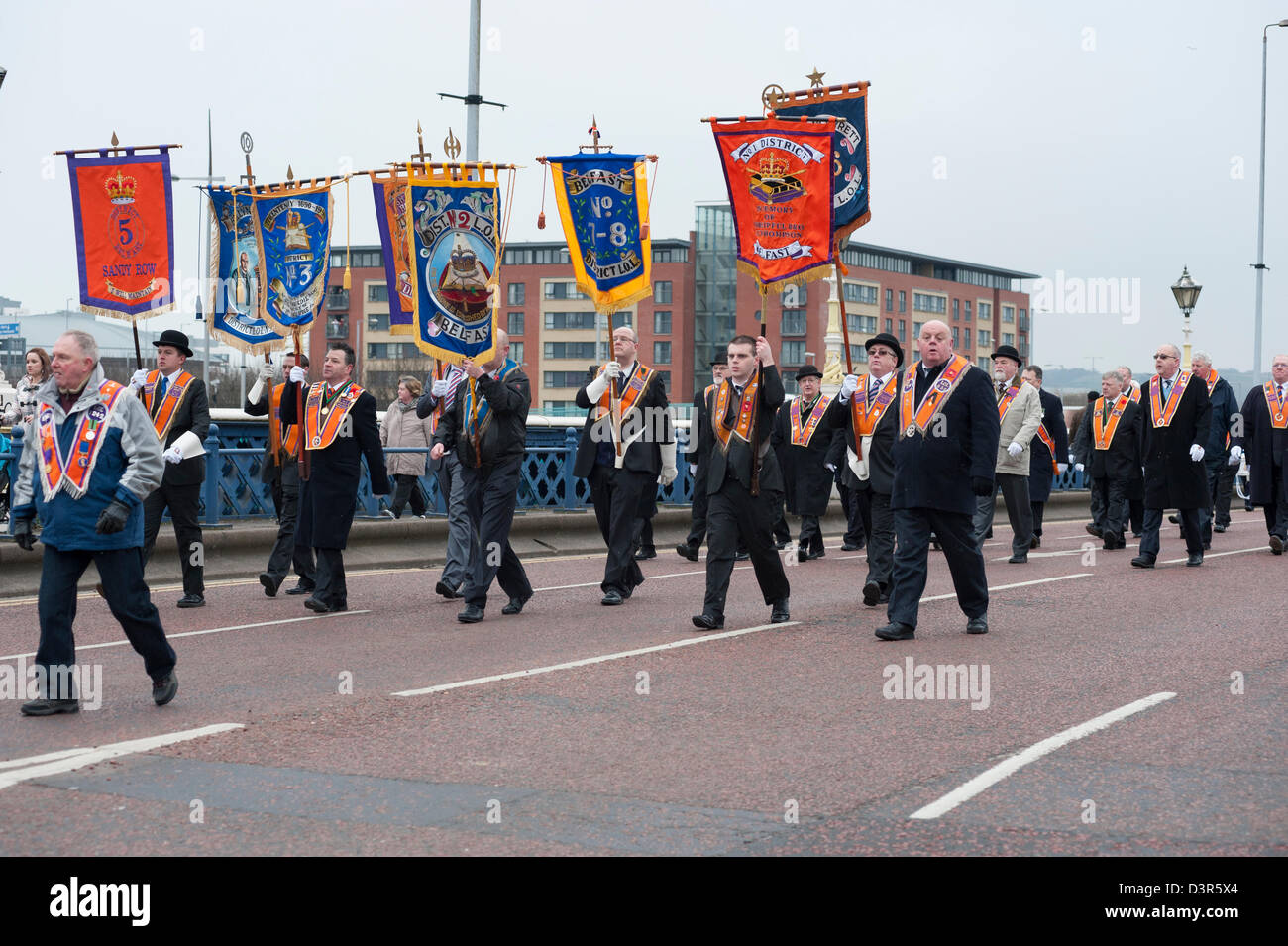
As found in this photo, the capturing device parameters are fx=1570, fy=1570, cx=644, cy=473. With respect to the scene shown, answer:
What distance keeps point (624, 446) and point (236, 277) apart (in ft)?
15.1

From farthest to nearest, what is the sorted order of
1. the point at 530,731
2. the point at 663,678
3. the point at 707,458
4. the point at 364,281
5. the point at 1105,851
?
the point at 364,281 < the point at 707,458 < the point at 663,678 < the point at 530,731 < the point at 1105,851

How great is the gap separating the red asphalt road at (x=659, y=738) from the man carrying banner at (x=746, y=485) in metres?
0.35

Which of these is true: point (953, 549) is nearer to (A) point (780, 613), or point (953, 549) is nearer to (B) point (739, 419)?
(A) point (780, 613)

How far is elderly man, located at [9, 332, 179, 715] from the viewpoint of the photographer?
25.1ft

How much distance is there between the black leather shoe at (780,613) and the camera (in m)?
10.9

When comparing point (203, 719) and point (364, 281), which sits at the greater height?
point (364, 281)

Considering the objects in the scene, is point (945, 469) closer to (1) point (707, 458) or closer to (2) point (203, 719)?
(1) point (707, 458)

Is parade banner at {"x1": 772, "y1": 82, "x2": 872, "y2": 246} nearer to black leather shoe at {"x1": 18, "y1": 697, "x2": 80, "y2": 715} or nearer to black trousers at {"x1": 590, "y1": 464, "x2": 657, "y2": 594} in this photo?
black trousers at {"x1": 590, "y1": 464, "x2": 657, "y2": 594}

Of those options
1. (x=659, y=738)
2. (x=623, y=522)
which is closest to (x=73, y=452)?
(x=659, y=738)

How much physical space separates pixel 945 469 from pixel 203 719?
510 centimetres

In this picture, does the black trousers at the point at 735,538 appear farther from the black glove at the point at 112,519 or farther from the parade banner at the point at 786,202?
the black glove at the point at 112,519

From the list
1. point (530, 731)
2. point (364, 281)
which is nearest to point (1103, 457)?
point (530, 731)

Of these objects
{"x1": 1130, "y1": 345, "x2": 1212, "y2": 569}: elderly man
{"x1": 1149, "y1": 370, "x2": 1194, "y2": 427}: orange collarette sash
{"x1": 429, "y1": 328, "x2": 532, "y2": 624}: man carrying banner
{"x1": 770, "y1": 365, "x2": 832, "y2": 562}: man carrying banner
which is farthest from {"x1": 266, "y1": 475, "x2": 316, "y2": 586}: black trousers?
{"x1": 1149, "y1": 370, "x2": 1194, "y2": 427}: orange collarette sash

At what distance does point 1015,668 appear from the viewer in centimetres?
887
